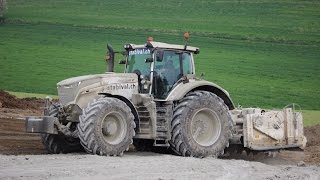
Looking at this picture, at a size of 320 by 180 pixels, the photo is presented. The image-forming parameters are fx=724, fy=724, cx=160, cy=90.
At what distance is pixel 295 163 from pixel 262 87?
13430 millimetres

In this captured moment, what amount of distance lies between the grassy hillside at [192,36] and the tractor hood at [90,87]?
15125mm

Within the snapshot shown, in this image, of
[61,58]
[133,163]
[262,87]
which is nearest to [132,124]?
[133,163]

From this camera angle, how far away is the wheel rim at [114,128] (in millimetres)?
13656

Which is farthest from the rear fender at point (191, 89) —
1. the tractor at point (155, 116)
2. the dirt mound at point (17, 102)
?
the dirt mound at point (17, 102)

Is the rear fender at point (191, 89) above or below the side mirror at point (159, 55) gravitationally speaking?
below

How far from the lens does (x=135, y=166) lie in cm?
1226

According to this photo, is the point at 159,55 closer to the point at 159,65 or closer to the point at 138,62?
the point at 159,65

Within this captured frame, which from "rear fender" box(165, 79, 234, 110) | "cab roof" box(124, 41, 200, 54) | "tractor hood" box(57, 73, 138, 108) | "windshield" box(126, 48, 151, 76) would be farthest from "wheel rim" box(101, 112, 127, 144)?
"cab roof" box(124, 41, 200, 54)

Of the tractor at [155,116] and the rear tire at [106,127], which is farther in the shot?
the tractor at [155,116]

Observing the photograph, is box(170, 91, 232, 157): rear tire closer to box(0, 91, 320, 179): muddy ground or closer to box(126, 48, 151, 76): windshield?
box(0, 91, 320, 179): muddy ground

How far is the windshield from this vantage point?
15.1 meters

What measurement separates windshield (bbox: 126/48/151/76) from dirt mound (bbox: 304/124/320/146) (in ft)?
20.0

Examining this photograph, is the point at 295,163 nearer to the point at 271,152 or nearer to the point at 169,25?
the point at 271,152

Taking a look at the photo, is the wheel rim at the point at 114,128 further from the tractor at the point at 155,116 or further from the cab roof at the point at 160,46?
the cab roof at the point at 160,46
